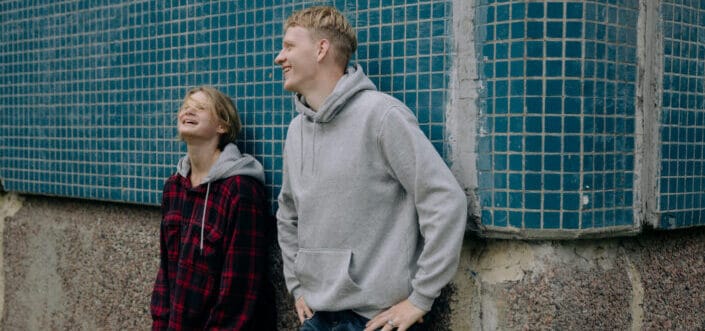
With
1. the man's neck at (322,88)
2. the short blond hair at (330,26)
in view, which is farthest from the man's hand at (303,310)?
the short blond hair at (330,26)

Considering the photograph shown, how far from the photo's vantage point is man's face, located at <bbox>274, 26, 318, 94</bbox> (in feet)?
10.9

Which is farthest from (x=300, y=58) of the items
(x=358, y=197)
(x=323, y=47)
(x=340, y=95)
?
(x=358, y=197)

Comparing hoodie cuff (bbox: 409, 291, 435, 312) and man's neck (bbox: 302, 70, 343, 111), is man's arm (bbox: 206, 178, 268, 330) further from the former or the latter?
hoodie cuff (bbox: 409, 291, 435, 312)

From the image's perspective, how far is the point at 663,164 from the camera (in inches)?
135

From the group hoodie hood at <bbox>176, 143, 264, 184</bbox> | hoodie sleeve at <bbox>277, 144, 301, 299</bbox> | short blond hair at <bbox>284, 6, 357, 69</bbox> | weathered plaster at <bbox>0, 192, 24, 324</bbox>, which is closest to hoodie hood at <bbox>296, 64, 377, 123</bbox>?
short blond hair at <bbox>284, 6, 357, 69</bbox>

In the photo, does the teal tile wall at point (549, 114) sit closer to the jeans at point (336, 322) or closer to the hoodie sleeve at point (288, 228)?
the jeans at point (336, 322)

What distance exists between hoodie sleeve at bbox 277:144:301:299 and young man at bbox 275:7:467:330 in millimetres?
184

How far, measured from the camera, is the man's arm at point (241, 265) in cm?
374

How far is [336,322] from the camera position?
10.5 ft

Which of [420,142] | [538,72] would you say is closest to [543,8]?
[538,72]

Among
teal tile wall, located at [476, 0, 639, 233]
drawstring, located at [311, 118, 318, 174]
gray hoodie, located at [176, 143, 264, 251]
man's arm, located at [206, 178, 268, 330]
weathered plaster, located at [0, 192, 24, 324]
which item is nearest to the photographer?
teal tile wall, located at [476, 0, 639, 233]

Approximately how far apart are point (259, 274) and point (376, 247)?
875 mm

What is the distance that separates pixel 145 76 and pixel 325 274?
2.01 metres

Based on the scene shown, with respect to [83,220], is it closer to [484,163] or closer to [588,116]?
[484,163]
